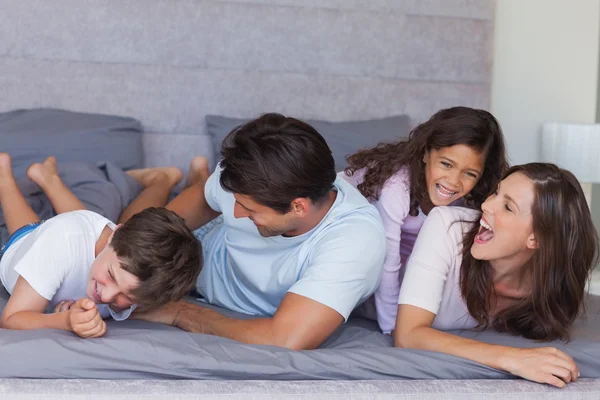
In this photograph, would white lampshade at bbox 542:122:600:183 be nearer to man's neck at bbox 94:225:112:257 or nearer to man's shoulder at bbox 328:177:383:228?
man's shoulder at bbox 328:177:383:228

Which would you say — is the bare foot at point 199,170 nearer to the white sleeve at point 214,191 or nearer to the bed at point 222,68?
the bed at point 222,68

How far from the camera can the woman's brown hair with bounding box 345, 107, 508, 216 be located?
2.39m

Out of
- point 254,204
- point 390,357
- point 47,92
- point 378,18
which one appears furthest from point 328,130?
point 390,357

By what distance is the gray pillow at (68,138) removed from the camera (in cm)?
305

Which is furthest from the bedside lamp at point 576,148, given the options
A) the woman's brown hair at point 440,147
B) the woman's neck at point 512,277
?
the woman's neck at point 512,277

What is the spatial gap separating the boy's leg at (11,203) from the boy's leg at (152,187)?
1.06 ft

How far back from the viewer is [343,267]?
6.41ft

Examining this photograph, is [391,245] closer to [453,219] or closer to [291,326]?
[453,219]

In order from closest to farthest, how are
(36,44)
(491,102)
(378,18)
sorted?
(36,44) < (378,18) < (491,102)

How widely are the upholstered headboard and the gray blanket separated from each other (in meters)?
0.48

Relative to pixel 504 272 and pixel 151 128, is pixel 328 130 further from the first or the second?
pixel 504 272

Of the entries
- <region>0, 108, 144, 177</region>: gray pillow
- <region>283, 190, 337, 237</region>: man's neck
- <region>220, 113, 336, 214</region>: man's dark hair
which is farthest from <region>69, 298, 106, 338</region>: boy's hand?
<region>0, 108, 144, 177</region>: gray pillow

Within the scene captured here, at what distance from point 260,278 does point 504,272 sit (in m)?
0.67

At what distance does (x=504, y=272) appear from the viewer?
2.14 meters
